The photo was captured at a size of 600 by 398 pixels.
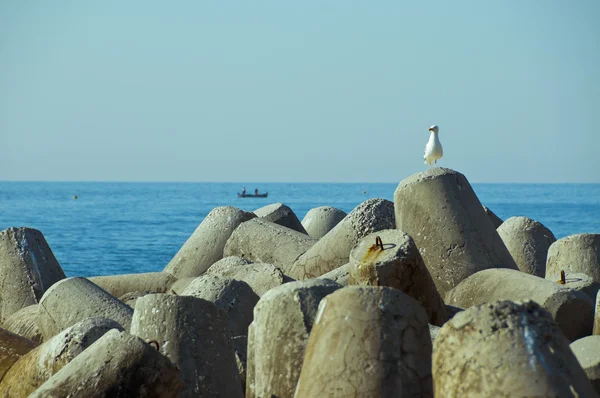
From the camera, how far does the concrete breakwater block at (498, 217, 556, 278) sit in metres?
8.26

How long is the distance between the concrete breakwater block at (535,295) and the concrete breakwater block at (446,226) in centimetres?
22

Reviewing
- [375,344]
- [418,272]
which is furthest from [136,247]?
[375,344]

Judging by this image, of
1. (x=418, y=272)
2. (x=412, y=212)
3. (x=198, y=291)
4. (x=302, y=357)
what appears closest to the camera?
(x=302, y=357)

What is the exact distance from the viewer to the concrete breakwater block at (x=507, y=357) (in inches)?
120

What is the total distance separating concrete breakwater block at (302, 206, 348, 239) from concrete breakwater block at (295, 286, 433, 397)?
6543 millimetres

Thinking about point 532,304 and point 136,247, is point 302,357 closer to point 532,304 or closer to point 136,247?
point 532,304

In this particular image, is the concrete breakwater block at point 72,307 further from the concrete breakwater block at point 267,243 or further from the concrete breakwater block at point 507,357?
the concrete breakwater block at point 507,357

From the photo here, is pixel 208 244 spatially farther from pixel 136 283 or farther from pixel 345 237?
pixel 345 237

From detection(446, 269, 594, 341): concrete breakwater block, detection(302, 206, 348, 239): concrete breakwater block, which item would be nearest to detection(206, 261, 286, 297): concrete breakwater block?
detection(446, 269, 594, 341): concrete breakwater block

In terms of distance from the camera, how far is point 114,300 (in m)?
6.24

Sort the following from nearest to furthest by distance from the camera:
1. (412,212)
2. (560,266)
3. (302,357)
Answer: (302,357) → (412,212) → (560,266)

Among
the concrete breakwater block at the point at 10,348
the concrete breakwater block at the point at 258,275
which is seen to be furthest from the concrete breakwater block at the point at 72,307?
the concrete breakwater block at the point at 258,275

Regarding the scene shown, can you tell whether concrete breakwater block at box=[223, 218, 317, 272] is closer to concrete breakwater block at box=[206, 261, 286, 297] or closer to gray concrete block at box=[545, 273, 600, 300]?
concrete breakwater block at box=[206, 261, 286, 297]

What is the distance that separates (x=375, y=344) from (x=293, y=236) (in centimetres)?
500
